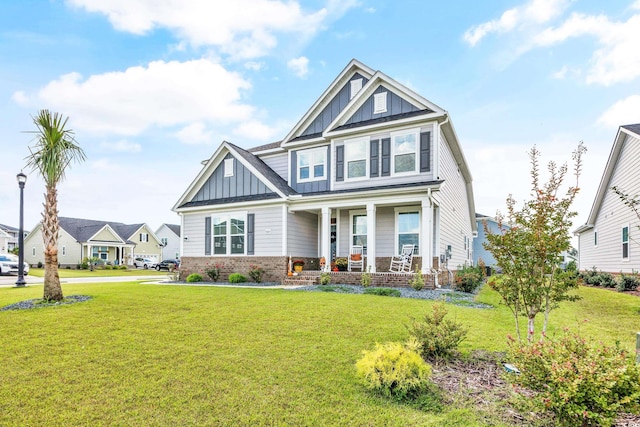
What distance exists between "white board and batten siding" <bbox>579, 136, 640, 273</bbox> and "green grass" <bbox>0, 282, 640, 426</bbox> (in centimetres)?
780

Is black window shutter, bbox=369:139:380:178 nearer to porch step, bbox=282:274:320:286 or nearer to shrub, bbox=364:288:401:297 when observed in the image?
porch step, bbox=282:274:320:286

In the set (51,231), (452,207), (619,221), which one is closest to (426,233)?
(452,207)

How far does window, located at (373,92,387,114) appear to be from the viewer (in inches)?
575

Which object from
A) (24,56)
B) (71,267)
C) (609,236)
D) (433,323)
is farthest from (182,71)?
(71,267)

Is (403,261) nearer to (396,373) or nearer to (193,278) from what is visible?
(193,278)

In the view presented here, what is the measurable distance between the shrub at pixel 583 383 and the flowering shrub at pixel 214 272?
14.5m

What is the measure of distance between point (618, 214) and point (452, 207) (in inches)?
279

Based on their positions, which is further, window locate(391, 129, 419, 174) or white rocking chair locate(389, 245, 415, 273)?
window locate(391, 129, 419, 174)

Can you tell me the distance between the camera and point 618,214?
1545 cm

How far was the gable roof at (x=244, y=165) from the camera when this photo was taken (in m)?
15.5

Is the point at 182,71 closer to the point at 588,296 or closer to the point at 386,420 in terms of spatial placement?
the point at 386,420

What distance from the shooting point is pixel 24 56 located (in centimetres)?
1224

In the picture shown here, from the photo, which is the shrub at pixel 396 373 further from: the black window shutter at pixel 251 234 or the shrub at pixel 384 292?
the black window shutter at pixel 251 234

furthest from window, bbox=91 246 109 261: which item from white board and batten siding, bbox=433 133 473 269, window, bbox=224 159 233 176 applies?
white board and batten siding, bbox=433 133 473 269
